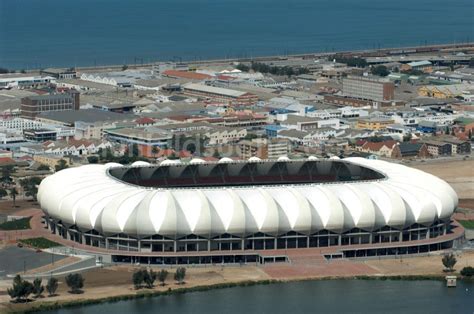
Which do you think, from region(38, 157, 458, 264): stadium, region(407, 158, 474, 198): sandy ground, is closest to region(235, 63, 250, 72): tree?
region(407, 158, 474, 198): sandy ground

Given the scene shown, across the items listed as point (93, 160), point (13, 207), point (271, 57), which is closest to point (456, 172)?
point (93, 160)

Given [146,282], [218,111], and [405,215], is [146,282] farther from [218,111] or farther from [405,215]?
[218,111]

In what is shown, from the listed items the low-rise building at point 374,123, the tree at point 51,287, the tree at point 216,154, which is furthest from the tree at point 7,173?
the low-rise building at point 374,123

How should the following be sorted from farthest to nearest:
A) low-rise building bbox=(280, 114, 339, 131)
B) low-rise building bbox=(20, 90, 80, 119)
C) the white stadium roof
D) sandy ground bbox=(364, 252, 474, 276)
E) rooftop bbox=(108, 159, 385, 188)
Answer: low-rise building bbox=(20, 90, 80, 119) < low-rise building bbox=(280, 114, 339, 131) < rooftop bbox=(108, 159, 385, 188) < the white stadium roof < sandy ground bbox=(364, 252, 474, 276)

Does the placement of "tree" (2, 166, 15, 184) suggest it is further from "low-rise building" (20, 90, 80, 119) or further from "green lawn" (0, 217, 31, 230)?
"low-rise building" (20, 90, 80, 119)

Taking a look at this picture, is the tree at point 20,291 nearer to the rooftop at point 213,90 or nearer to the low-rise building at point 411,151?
the low-rise building at point 411,151

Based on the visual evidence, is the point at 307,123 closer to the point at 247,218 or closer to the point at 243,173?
the point at 243,173
